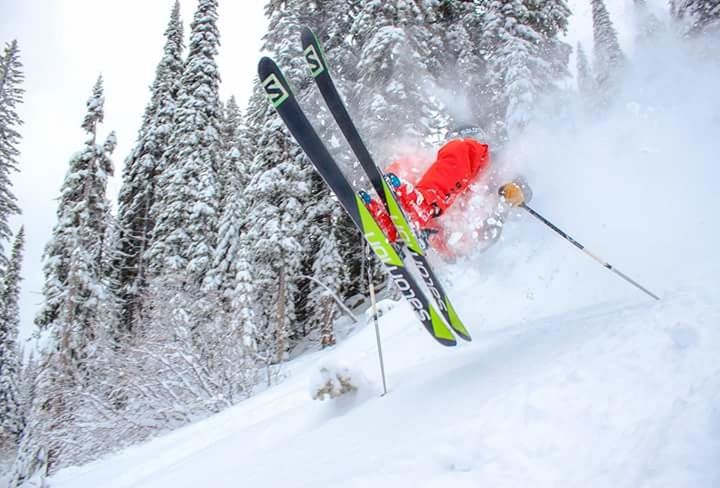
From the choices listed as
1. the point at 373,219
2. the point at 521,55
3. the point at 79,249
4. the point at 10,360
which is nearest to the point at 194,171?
the point at 79,249

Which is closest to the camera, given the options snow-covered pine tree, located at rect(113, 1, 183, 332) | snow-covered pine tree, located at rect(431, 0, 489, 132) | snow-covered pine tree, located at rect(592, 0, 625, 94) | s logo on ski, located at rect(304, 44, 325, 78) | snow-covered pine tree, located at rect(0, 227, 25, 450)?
s logo on ski, located at rect(304, 44, 325, 78)

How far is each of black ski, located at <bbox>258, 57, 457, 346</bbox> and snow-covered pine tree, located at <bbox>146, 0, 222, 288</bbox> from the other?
14.4m

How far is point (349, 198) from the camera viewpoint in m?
4.77

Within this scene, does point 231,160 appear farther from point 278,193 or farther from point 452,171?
point 452,171

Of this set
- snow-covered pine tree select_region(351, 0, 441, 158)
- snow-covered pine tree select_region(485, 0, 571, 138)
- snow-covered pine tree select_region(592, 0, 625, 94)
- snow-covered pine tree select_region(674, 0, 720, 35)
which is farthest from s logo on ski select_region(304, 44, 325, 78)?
snow-covered pine tree select_region(592, 0, 625, 94)

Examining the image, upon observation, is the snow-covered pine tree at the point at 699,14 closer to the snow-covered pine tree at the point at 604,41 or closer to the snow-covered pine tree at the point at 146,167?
the snow-covered pine tree at the point at 604,41

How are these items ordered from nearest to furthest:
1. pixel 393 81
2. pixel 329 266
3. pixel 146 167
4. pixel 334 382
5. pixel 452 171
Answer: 1. pixel 334 382
2. pixel 452 171
3. pixel 393 81
4. pixel 329 266
5. pixel 146 167

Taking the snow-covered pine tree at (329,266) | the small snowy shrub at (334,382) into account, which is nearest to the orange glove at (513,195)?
the small snowy shrub at (334,382)

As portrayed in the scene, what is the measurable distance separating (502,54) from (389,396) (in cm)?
1342

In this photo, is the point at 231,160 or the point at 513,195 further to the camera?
the point at 231,160

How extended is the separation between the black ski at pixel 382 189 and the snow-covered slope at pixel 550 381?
0.58m

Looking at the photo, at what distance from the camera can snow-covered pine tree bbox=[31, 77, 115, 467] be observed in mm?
15586

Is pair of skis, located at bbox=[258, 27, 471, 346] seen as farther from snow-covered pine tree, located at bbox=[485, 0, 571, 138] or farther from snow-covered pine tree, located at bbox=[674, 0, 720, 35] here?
snow-covered pine tree, located at bbox=[674, 0, 720, 35]

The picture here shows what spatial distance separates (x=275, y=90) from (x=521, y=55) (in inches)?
463
